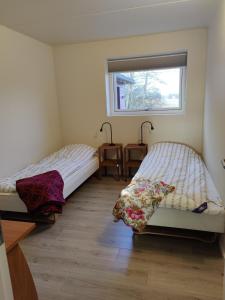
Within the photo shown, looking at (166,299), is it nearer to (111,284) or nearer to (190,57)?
(111,284)

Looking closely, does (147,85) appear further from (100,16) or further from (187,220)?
(187,220)

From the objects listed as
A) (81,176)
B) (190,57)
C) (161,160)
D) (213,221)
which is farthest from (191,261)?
(190,57)

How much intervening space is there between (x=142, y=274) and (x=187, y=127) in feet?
8.14

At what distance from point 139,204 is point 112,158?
2.08 m

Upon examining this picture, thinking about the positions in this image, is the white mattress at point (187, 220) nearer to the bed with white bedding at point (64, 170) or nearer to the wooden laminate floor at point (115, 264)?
the wooden laminate floor at point (115, 264)

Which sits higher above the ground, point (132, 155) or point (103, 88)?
point (103, 88)

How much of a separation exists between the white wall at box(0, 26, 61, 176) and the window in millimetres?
1073

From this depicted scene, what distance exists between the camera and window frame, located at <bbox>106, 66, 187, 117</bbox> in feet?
11.8

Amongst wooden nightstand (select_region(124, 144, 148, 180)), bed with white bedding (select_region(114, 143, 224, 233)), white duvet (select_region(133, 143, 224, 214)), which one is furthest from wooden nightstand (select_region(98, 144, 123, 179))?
bed with white bedding (select_region(114, 143, 224, 233))

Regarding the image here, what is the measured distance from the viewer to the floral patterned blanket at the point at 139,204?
200 centimetres

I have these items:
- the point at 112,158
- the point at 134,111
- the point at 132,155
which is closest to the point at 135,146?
the point at 132,155

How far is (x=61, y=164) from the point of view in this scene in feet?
10.6

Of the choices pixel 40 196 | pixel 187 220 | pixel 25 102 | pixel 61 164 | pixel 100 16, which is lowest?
pixel 187 220

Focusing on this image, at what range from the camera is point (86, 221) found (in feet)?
8.43
